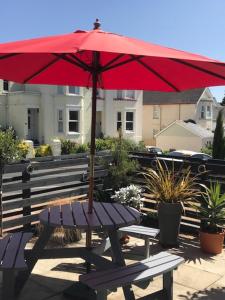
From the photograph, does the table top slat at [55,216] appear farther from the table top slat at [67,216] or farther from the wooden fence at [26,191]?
the wooden fence at [26,191]

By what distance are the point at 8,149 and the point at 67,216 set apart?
8.02 feet

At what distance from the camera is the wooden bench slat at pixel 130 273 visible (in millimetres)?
3254

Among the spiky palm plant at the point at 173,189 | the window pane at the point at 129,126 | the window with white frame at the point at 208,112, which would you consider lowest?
the spiky palm plant at the point at 173,189

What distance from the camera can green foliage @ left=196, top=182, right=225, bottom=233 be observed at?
19.1ft

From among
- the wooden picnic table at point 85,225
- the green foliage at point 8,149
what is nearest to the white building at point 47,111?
the green foliage at point 8,149

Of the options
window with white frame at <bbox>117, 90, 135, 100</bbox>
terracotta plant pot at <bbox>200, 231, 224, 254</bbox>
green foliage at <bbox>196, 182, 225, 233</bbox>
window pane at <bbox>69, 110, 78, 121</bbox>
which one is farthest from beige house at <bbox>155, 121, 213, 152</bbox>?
terracotta plant pot at <bbox>200, 231, 224, 254</bbox>

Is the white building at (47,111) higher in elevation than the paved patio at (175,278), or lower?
higher

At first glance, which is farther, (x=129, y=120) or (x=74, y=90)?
(x=129, y=120)

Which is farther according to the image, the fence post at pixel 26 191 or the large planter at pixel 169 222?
the fence post at pixel 26 191

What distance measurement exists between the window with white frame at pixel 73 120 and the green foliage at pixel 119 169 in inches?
884

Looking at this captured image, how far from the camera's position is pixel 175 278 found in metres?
4.88

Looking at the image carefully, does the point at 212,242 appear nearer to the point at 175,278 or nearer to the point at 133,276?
the point at 175,278

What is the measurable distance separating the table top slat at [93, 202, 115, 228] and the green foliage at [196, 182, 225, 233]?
2.00m

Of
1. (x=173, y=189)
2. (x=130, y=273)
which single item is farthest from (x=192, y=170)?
(x=130, y=273)
